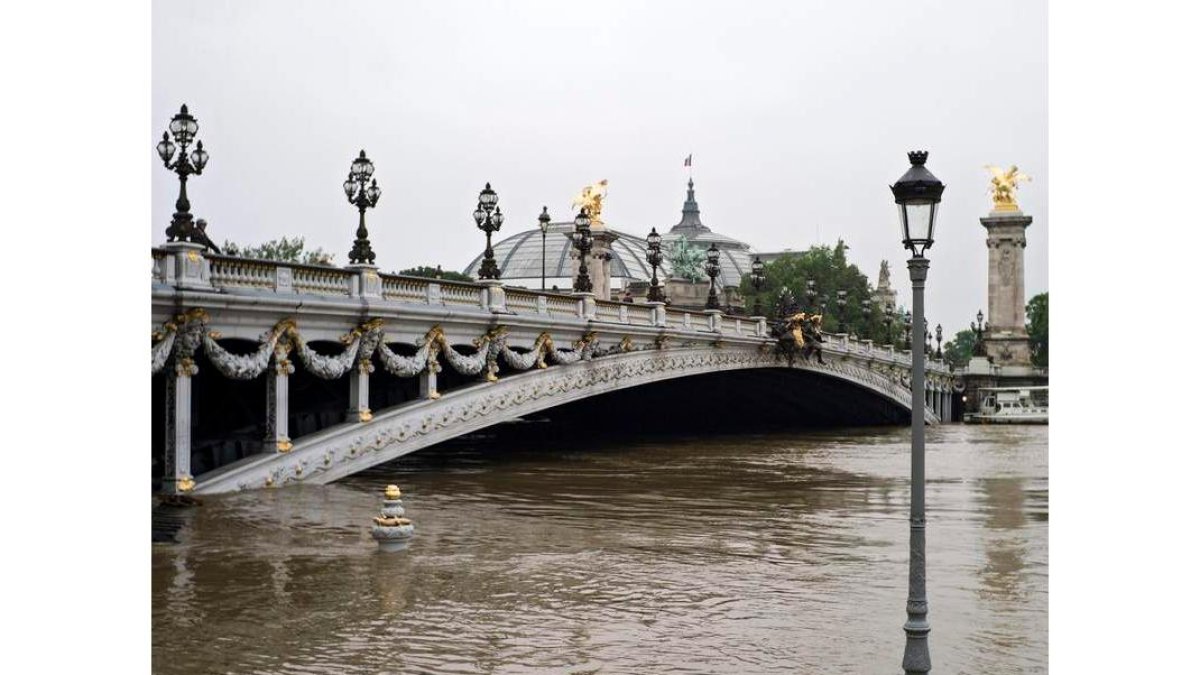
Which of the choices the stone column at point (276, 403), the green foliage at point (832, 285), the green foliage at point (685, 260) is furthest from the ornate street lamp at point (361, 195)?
the green foliage at point (685, 260)

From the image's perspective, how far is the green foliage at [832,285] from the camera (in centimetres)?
5647

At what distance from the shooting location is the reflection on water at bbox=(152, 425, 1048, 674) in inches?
390

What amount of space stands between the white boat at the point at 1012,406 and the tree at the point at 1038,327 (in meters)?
1.28

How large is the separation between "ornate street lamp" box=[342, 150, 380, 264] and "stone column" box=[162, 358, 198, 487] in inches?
132

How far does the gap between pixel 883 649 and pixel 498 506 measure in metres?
9.33

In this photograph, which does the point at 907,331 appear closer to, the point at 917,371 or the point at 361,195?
the point at 361,195

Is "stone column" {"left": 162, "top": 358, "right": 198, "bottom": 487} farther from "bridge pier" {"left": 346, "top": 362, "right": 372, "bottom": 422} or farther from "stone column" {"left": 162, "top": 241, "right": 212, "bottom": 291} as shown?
"bridge pier" {"left": 346, "top": 362, "right": 372, "bottom": 422}

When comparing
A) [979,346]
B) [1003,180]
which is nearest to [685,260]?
[979,346]

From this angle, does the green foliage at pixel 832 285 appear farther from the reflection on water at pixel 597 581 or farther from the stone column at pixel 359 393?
the stone column at pixel 359 393

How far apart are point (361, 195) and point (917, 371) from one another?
10772mm

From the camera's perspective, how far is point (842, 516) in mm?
18547
